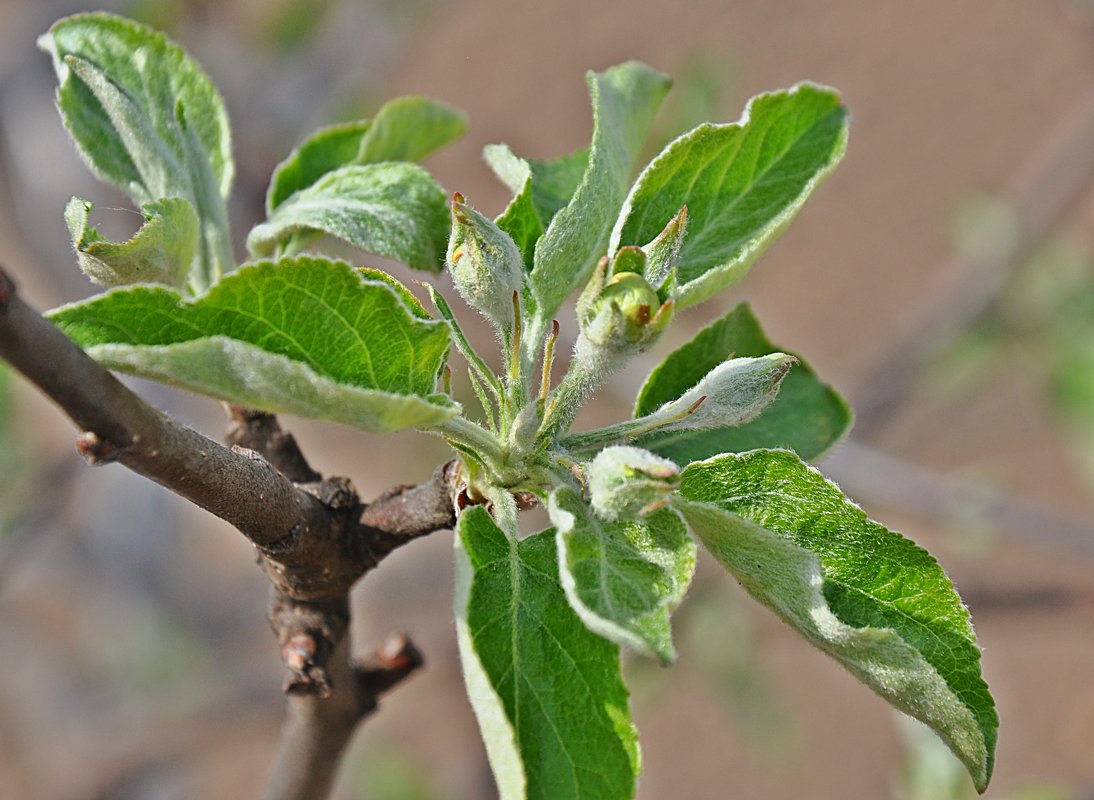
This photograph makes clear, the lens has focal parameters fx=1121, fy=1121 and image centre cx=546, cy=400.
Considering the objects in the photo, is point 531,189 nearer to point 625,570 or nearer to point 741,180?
point 741,180

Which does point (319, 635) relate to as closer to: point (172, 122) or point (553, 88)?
point (172, 122)

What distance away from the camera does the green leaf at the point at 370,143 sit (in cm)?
130

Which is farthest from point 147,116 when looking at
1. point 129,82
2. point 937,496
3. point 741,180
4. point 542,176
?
point 937,496

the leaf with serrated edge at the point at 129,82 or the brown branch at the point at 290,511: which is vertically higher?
the leaf with serrated edge at the point at 129,82

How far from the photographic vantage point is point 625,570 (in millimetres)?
906

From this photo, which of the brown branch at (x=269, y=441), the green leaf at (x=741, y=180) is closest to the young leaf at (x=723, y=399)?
the green leaf at (x=741, y=180)

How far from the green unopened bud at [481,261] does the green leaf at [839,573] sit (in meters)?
0.23

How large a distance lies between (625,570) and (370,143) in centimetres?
63

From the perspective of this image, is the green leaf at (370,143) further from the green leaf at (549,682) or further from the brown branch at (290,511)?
the green leaf at (549,682)

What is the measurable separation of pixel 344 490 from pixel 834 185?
8506mm

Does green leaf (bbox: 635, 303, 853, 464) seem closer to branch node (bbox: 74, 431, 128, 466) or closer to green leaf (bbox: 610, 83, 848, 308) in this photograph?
green leaf (bbox: 610, 83, 848, 308)

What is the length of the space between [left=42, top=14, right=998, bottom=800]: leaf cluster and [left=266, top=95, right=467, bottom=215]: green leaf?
0.04m

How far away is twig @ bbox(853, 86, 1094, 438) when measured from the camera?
3.60 meters

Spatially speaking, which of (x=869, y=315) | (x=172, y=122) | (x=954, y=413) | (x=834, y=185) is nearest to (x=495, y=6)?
(x=834, y=185)
